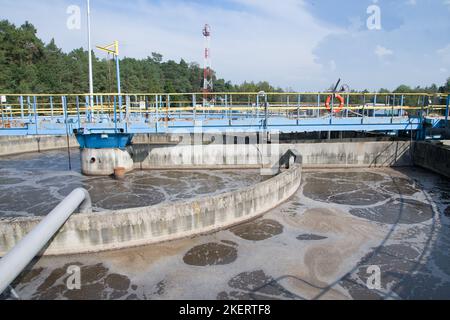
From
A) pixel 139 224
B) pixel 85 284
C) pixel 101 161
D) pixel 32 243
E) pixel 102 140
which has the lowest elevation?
pixel 85 284

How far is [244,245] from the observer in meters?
8.42

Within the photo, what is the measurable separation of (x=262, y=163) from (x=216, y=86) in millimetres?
61025

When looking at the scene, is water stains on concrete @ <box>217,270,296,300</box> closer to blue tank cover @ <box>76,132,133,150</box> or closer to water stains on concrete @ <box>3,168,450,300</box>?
water stains on concrete @ <box>3,168,450,300</box>

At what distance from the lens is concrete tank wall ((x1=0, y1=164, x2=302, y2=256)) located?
739cm

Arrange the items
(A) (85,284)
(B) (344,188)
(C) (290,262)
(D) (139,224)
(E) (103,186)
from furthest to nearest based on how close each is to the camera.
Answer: (E) (103,186) → (B) (344,188) → (D) (139,224) → (C) (290,262) → (A) (85,284)

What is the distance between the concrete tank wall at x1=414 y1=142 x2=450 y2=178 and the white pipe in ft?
51.1

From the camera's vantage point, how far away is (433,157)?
15930 mm

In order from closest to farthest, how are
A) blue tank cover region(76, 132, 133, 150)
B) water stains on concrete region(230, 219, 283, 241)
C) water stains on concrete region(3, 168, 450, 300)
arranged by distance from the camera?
1. water stains on concrete region(3, 168, 450, 300)
2. water stains on concrete region(230, 219, 283, 241)
3. blue tank cover region(76, 132, 133, 150)

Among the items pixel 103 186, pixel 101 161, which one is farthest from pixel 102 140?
pixel 103 186

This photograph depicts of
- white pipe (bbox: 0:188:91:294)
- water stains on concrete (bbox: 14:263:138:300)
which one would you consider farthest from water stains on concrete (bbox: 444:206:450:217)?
white pipe (bbox: 0:188:91:294)

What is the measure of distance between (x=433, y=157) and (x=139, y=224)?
14.8 metres

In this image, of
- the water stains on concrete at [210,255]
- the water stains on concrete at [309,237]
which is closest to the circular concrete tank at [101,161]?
the water stains on concrete at [210,255]

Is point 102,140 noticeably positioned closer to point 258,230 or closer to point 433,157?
point 258,230
